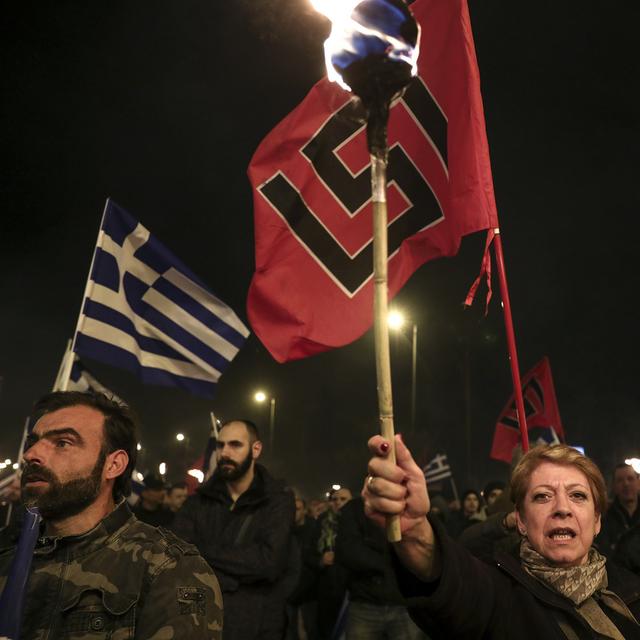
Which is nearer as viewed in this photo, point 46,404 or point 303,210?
point 46,404

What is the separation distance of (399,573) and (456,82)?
150 inches

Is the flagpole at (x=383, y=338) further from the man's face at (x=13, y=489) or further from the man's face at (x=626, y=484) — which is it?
the man's face at (x=626, y=484)

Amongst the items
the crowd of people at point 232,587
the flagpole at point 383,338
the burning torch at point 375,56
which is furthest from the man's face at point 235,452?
the burning torch at point 375,56

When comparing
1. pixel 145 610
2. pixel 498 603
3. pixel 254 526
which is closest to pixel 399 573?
pixel 498 603

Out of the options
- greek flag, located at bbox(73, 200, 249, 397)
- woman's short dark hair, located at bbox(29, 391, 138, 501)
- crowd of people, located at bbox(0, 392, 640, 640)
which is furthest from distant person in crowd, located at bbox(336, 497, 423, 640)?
woman's short dark hair, located at bbox(29, 391, 138, 501)

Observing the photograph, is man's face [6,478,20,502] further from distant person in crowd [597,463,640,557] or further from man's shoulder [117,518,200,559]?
distant person in crowd [597,463,640,557]

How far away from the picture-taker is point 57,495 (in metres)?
3.06

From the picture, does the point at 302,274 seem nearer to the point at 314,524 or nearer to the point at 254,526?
the point at 254,526

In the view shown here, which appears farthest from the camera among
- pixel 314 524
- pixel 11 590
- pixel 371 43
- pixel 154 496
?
pixel 314 524

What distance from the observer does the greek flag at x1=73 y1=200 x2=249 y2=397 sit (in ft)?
21.6

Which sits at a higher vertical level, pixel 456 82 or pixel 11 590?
pixel 456 82

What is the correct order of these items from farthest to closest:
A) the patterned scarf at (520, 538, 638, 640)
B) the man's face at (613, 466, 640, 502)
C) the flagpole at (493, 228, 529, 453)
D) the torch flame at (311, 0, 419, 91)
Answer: the man's face at (613, 466, 640, 502) < the flagpole at (493, 228, 529, 453) < the patterned scarf at (520, 538, 638, 640) < the torch flame at (311, 0, 419, 91)

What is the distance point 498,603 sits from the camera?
242 centimetres

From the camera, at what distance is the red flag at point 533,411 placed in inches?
402
